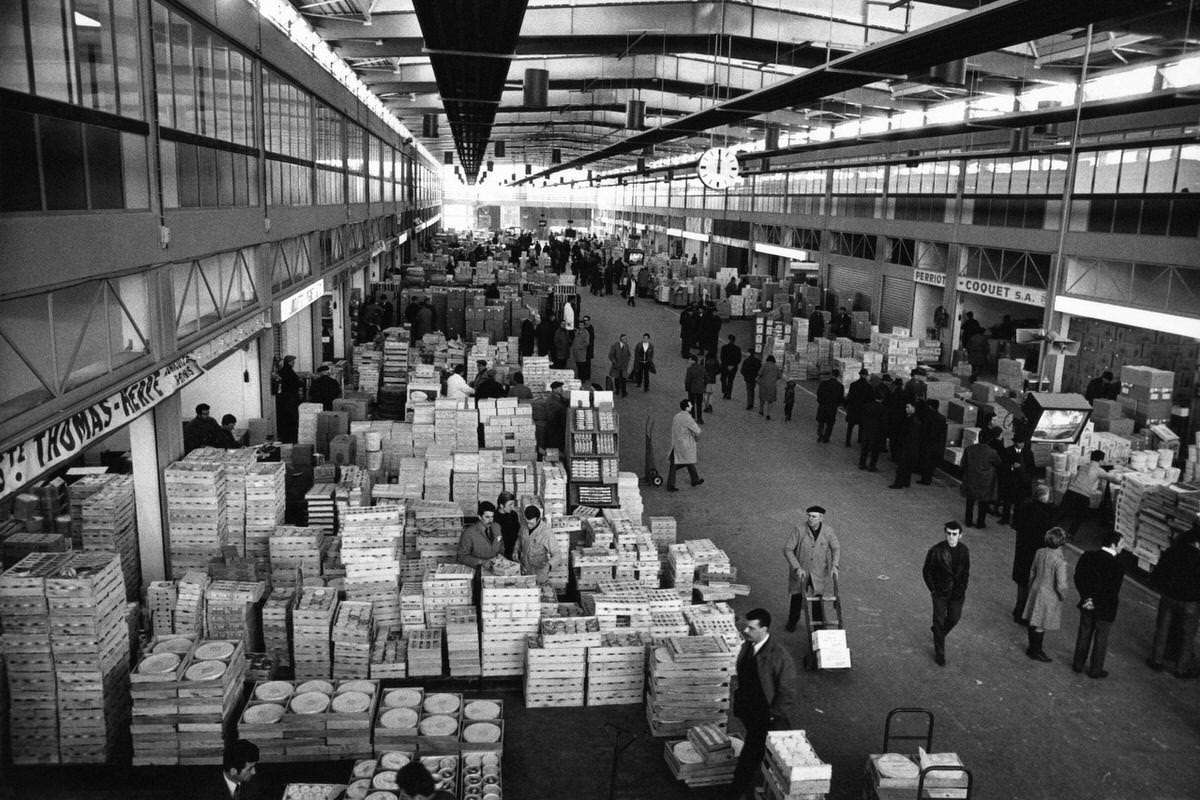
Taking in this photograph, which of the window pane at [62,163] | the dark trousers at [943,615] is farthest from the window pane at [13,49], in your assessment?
the dark trousers at [943,615]

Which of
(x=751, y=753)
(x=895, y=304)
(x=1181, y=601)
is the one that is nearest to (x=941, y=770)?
(x=751, y=753)

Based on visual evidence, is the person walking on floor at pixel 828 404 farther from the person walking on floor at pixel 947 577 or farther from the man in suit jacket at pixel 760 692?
the man in suit jacket at pixel 760 692

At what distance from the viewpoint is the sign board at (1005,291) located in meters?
22.7

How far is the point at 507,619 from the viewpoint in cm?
891

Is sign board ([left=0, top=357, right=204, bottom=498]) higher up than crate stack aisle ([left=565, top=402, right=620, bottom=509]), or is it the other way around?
sign board ([left=0, top=357, right=204, bottom=498])

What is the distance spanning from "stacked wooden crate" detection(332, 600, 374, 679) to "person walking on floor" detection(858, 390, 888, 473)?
1105cm

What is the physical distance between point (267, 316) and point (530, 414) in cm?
428

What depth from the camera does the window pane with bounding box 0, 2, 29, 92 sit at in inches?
214

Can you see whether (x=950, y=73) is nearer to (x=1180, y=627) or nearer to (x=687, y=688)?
(x=1180, y=627)

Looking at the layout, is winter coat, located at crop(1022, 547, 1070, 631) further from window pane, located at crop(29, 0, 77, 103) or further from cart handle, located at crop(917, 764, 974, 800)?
window pane, located at crop(29, 0, 77, 103)

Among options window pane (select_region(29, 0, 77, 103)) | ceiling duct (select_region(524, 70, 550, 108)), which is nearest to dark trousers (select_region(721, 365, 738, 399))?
ceiling duct (select_region(524, 70, 550, 108))

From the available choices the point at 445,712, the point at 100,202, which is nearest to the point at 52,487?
the point at 100,202

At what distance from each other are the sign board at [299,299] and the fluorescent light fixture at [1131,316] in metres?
14.1

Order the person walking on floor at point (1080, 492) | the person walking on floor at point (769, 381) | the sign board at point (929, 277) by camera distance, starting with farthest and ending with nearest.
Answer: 1. the sign board at point (929, 277)
2. the person walking on floor at point (769, 381)
3. the person walking on floor at point (1080, 492)
